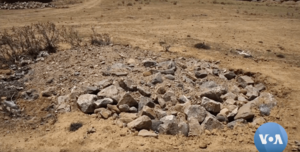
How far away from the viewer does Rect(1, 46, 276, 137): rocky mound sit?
433 centimetres

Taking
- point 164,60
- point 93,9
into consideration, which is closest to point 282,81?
point 164,60

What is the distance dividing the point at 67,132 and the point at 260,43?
25.8ft

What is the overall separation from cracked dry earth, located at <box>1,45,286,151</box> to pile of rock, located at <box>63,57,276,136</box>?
18 mm

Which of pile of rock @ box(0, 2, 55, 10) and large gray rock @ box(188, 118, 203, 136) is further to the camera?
pile of rock @ box(0, 2, 55, 10)

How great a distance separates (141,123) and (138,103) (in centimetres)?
75

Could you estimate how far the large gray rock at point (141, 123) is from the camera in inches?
157

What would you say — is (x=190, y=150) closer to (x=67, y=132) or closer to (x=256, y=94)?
(x=67, y=132)

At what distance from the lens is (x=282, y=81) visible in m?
5.62

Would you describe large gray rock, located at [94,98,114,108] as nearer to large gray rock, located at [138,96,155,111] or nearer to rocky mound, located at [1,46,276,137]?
rocky mound, located at [1,46,276,137]

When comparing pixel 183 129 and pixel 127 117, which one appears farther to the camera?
pixel 127 117

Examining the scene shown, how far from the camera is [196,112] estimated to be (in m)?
4.42

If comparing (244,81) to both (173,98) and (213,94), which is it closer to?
(213,94)

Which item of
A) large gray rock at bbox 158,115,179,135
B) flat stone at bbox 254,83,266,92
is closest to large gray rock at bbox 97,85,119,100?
large gray rock at bbox 158,115,179,135

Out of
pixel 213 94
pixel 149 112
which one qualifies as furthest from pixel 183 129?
pixel 213 94
